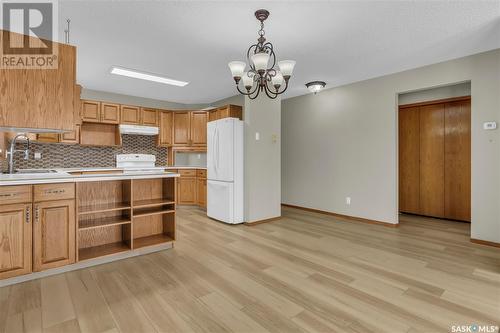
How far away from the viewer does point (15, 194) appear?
223cm

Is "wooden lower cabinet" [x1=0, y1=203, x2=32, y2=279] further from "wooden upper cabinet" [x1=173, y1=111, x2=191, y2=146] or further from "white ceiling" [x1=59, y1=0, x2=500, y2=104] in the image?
"wooden upper cabinet" [x1=173, y1=111, x2=191, y2=146]

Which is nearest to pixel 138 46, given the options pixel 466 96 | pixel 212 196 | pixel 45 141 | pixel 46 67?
pixel 46 67

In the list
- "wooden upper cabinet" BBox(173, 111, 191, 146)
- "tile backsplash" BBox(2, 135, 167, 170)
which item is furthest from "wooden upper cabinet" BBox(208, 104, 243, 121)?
"tile backsplash" BBox(2, 135, 167, 170)

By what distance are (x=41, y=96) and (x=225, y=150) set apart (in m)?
2.61

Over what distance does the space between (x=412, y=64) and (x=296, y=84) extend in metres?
1.84

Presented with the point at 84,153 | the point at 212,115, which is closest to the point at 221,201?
the point at 212,115

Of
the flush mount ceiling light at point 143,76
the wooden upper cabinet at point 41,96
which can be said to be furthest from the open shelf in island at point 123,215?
the flush mount ceiling light at point 143,76

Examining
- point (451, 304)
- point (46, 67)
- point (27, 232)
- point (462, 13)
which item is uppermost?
point (462, 13)

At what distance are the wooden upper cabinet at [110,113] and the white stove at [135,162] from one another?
762mm

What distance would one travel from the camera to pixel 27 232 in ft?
7.52

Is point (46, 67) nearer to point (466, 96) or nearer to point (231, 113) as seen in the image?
point (231, 113)

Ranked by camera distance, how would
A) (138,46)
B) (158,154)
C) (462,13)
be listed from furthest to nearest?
1. (158,154)
2. (138,46)
3. (462,13)

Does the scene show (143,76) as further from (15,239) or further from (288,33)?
(15,239)

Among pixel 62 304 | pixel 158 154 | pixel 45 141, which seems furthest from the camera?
pixel 158 154
